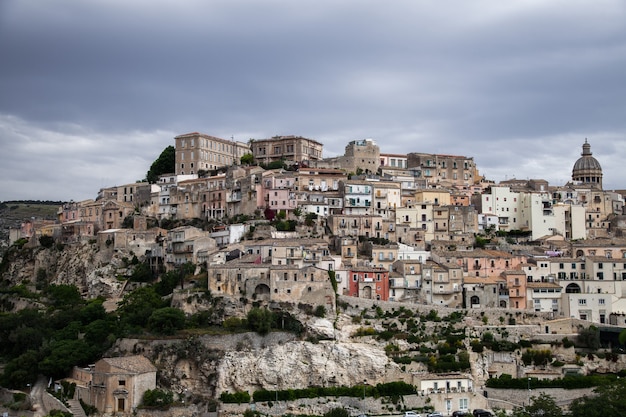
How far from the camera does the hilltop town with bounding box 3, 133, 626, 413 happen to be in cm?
5688

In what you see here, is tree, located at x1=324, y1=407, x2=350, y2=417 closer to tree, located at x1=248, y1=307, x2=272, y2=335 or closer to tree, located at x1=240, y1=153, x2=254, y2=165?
tree, located at x1=248, y1=307, x2=272, y2=335

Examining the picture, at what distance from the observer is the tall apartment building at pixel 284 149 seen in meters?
92.1

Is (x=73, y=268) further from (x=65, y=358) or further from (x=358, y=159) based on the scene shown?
(x=358, y=159)

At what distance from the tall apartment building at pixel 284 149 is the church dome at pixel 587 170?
29825mm

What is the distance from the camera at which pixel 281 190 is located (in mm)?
75562

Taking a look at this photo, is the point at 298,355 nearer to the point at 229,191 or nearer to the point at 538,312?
the point at 538,312

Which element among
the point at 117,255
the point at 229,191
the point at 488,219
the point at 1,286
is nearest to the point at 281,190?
the point at 229,191

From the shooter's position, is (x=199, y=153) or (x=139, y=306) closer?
(x=139, y=306)

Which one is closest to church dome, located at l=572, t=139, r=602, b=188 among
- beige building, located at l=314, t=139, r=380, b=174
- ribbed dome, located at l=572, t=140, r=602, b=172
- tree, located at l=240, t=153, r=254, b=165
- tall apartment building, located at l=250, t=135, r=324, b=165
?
ribbed dome, located at l=572, t=140, r=602, b=172

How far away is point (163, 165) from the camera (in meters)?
92.7

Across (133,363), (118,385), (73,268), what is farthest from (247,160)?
(118,385)

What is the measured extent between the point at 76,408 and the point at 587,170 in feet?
215

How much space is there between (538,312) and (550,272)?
5.93 metres

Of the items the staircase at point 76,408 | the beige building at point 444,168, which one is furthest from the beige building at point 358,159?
the staircase at point 76,408
